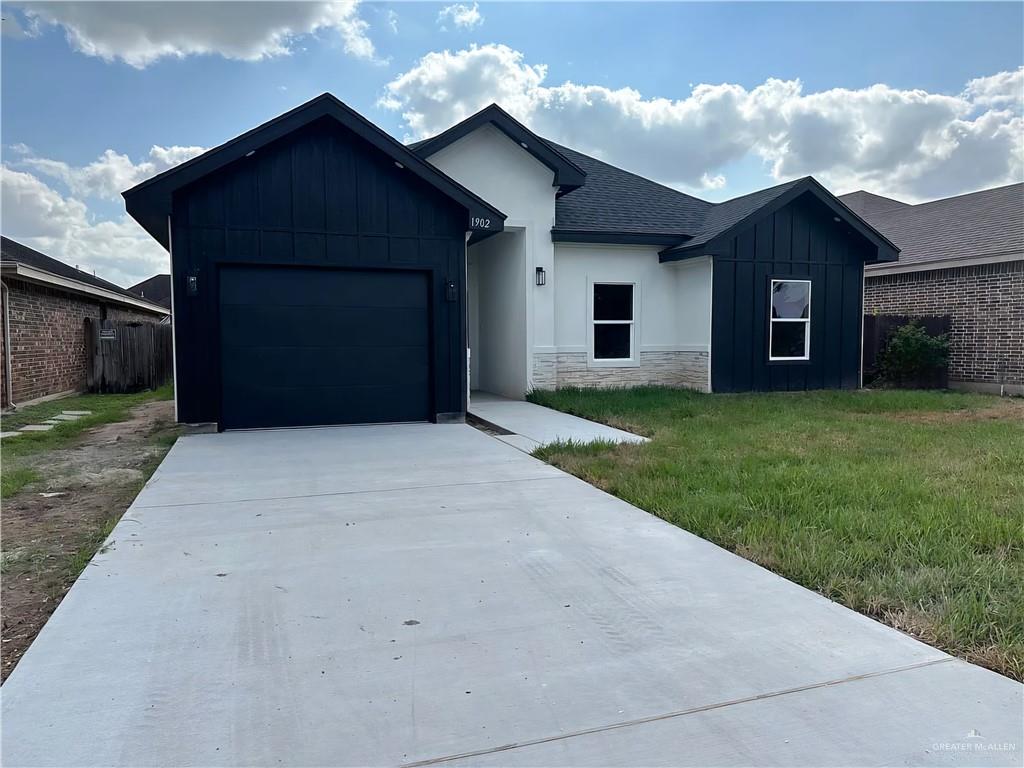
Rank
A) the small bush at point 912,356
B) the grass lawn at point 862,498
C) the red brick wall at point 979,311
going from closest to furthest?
the grass lawn at point 862,498 → the red brick wall at point 979,311 → the small bush at point 912,356

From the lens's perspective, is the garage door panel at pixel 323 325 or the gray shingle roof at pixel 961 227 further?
the gray shingle roof at pixel 961 227

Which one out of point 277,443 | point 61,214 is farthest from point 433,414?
point 61,214

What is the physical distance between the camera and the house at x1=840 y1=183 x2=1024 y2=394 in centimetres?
1400

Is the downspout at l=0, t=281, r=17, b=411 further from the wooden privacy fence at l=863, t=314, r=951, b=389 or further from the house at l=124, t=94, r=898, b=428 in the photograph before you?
the wooden privacy fence at l=863, t=314, r=951, b=389

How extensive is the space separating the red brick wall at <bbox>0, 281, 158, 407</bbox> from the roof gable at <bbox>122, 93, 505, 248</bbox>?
5.33m

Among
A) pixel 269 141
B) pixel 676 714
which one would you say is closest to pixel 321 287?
pixel 269 141

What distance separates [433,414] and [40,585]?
6.44 m

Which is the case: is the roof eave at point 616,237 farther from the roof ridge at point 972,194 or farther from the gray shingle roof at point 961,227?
the roof ridge at point 972,194

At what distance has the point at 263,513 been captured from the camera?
210 inches

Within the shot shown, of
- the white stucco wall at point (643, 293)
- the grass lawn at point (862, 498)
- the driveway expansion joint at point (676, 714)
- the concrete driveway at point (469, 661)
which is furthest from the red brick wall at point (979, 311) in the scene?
the driveway expansion joint at point (676, 714)

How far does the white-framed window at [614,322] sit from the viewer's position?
44.3 feet

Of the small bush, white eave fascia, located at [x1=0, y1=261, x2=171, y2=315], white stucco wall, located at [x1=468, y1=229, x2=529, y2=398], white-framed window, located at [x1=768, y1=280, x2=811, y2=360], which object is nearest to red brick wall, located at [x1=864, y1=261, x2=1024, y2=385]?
the small bush

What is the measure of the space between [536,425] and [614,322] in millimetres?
4468

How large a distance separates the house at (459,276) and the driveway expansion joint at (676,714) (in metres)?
7.77
